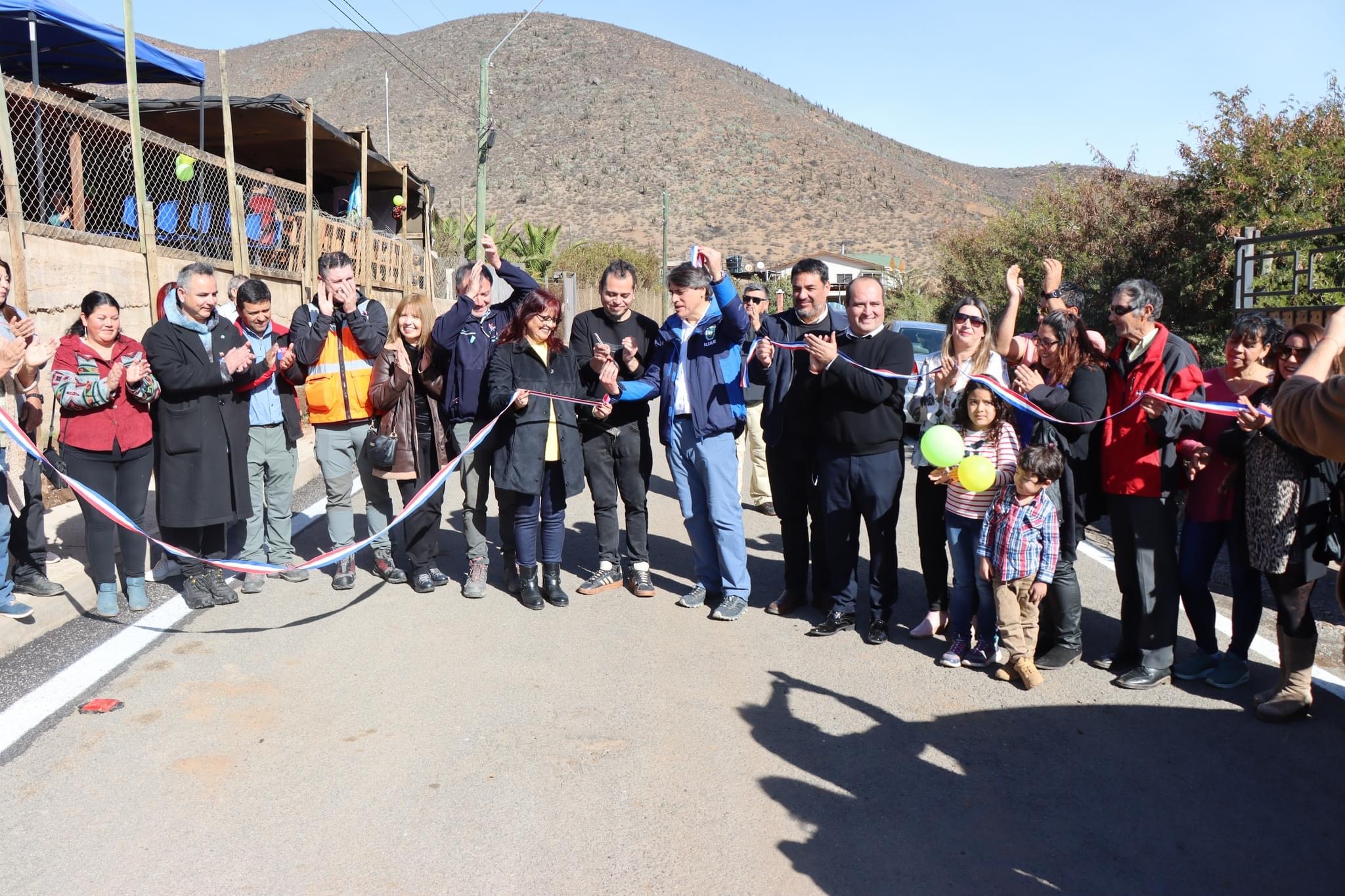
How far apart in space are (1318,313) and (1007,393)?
4831mm

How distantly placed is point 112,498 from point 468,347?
2.21 metres

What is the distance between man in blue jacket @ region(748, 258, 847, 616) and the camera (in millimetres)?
Result: 6062

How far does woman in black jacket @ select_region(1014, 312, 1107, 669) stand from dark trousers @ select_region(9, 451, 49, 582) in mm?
5704

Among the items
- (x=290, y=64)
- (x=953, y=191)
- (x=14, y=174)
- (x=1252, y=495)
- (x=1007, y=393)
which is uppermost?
(x=290, y=64)

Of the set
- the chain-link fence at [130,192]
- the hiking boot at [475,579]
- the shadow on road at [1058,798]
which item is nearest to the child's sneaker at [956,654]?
the shadow on road at [1058,798]

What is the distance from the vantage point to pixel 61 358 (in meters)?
5.64

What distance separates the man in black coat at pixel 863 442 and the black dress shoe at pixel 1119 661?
109 centimetres

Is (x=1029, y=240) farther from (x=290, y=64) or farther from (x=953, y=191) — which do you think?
(x=290, y=64)

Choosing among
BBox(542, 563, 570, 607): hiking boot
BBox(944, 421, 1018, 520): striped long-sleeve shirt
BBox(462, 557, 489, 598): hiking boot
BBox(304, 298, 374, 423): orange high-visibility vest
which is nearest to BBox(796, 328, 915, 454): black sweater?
BBox(944, 421, 1018, 520): striped long-sleeve shirt

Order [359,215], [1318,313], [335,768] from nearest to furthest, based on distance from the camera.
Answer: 1. [335,768]
2. [1318,313]
3. [359,215]

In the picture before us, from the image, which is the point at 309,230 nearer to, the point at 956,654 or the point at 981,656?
the point at 956,654

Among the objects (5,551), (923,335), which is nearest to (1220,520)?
(5,551)

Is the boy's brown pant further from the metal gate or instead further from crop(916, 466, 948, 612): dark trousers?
the metal gate

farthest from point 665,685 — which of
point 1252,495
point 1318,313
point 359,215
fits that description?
point 359,215
